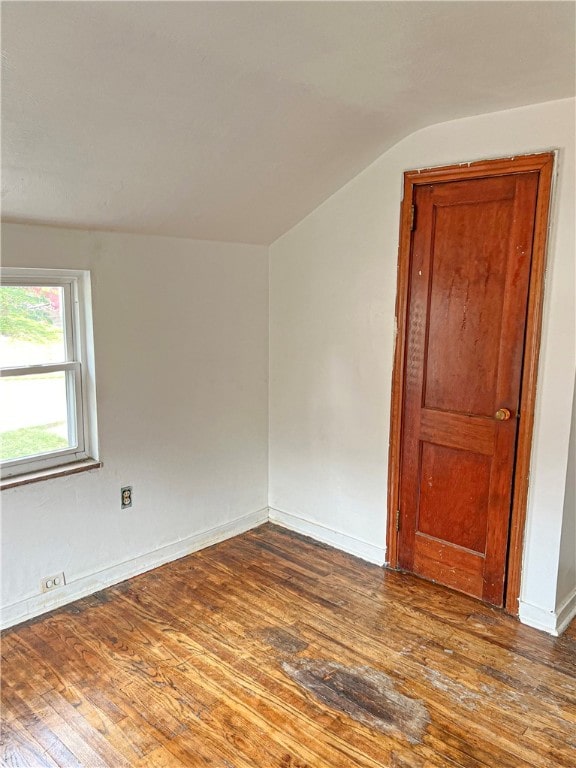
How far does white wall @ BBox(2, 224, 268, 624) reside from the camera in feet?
8.81

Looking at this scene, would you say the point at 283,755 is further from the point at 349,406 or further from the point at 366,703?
the point at 349,406

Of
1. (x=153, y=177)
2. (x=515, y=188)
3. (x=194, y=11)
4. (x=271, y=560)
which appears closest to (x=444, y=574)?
(x=271, y=560)

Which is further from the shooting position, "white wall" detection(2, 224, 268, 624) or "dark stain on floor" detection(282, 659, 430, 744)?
"white wall" detection(2, 224, 268, 624)

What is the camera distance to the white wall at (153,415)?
8.81 feet

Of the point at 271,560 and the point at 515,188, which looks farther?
the point at 271,560

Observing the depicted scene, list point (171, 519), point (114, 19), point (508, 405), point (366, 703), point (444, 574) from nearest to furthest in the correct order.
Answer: point (114, 19) < point (366, 703) < point (508, 405) < point (444, 574) < point (171, 519)

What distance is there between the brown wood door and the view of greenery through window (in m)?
1.79

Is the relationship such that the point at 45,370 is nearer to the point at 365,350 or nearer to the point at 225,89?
the point at 225,89

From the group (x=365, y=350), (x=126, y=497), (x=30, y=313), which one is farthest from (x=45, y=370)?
(x=365, y=350)

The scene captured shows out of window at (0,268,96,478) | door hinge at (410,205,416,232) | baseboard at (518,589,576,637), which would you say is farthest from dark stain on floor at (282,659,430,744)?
door hinge at (410,205,416,232)

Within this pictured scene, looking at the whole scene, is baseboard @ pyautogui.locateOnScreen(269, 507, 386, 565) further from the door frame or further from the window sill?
the window sill

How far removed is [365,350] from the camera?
3.21 m

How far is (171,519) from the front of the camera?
3273 mm

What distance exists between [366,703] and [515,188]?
2262mm
